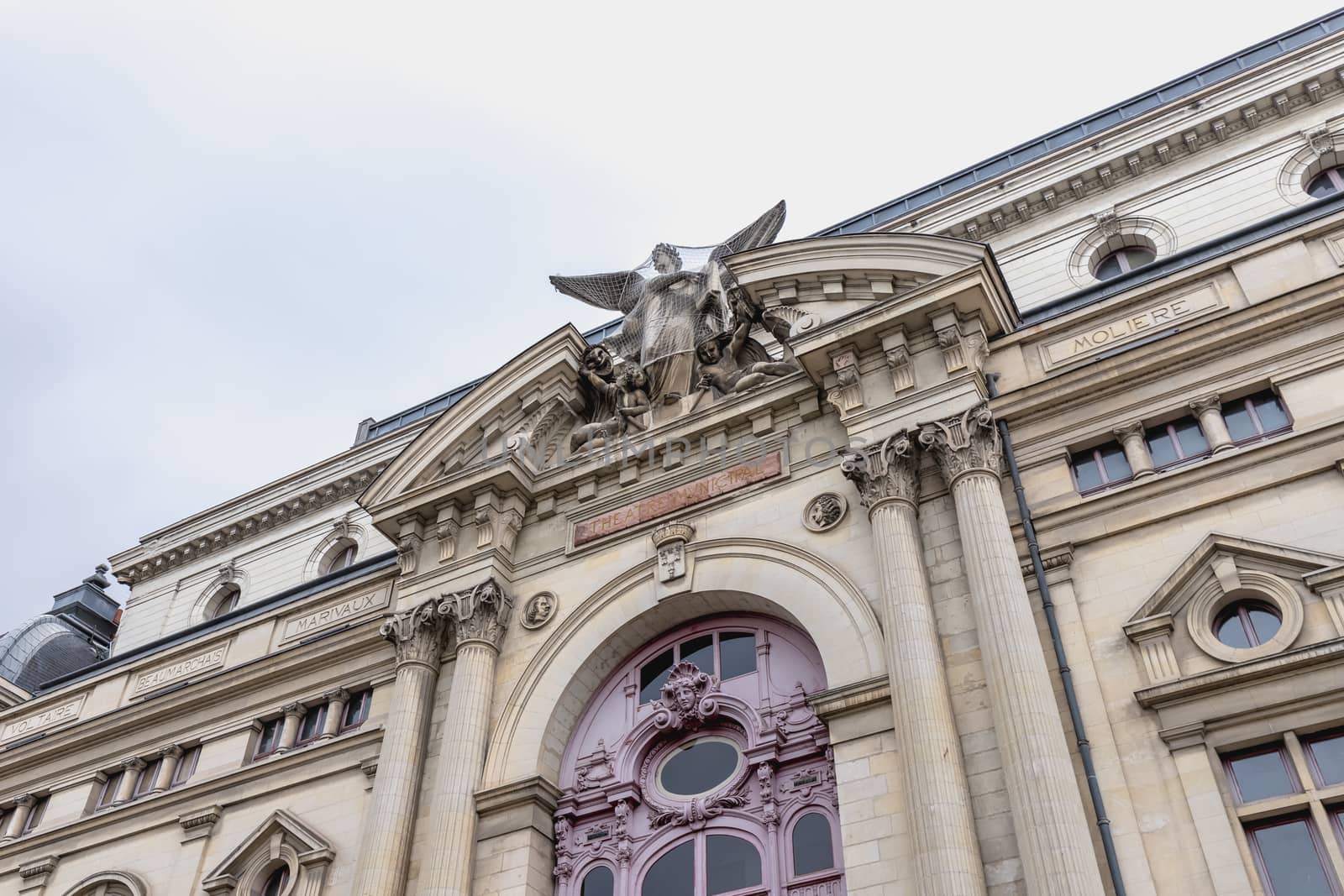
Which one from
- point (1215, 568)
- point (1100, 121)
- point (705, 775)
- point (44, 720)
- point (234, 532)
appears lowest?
point (705, 775)

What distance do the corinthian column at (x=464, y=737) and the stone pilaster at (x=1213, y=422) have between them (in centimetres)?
1172

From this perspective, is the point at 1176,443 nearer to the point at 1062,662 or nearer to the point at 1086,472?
the point at 1086,472

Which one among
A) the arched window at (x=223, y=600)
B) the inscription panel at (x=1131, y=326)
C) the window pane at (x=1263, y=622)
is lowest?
the window pane at (x=1263, y=622)

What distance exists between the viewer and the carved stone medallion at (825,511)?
18.9 m

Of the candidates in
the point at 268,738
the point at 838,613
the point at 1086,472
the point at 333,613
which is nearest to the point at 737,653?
the point at 838,613

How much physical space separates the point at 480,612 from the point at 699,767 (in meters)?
4.89

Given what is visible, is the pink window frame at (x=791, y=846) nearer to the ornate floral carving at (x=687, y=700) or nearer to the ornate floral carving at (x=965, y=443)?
the ornate floral carving at (x=687, y=700)

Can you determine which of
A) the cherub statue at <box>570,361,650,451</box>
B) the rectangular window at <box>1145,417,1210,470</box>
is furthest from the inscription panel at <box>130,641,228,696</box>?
the rectangular window at <box>1145,417,1210,470</box>

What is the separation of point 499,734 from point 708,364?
25.8ft

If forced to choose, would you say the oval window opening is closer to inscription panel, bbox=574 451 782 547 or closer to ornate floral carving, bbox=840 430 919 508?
inscription panel, bbox=574 451 782 547

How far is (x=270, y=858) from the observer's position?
21.4 metres

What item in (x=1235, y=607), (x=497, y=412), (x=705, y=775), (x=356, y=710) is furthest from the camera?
(x=497, y=412)

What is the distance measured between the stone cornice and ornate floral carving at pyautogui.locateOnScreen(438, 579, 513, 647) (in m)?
14.7

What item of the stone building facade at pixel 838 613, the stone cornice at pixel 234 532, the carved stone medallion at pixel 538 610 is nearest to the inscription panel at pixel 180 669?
the stone building facade at pixel 838 613
